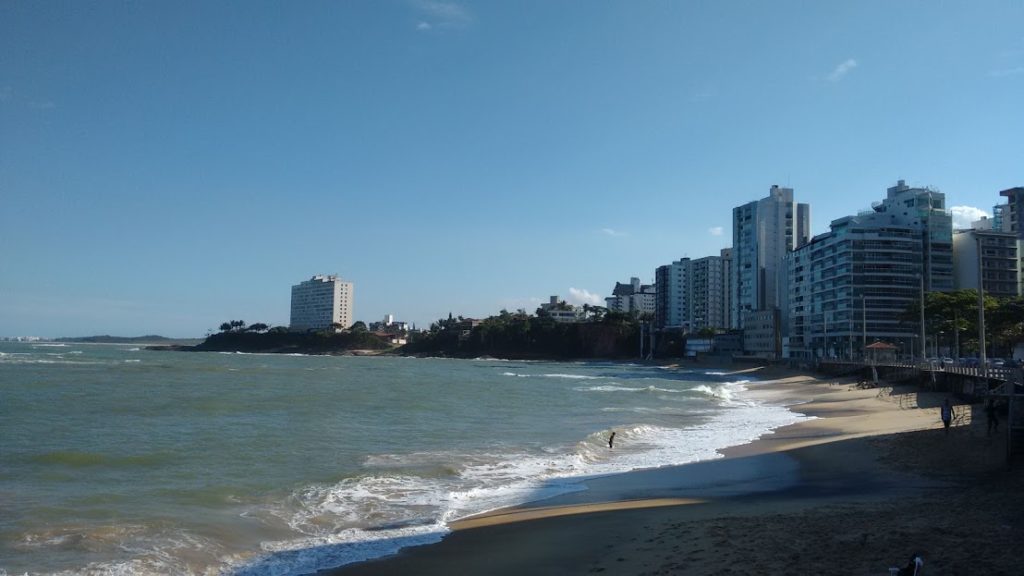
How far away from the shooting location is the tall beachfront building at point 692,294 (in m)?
166

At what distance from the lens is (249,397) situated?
40.8 metres

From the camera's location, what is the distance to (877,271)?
3851 inches

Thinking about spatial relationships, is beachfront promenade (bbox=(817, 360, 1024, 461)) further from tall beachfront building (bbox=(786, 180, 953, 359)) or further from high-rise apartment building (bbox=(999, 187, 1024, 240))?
high-rise apartment building (bbox=(999, 187, 1024, 240))

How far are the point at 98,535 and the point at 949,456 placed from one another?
1833cm

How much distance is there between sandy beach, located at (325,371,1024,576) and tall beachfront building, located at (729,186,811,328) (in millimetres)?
117866

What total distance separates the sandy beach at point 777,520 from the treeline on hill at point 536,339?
5698 inches

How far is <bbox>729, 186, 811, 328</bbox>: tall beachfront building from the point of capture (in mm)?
133250

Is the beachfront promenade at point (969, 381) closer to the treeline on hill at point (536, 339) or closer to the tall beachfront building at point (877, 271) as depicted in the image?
the tall beachfront building at point (877, 271)

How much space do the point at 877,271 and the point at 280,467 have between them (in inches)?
3825

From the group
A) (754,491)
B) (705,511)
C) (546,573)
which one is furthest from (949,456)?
(546,573)

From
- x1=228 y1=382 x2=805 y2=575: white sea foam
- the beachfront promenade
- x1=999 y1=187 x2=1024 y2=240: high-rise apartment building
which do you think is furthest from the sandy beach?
x1=999 y1=187 x2=1024 y2=240: high-rise apartment building

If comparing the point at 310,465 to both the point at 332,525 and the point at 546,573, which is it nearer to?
the point at 332,525

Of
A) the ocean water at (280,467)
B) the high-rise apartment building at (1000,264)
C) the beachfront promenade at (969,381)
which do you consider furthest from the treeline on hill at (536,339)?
the ocean water at (280,467)

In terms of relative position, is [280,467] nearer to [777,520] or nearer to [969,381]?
[777,520]
